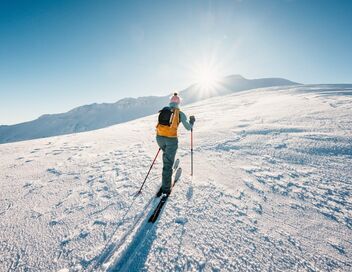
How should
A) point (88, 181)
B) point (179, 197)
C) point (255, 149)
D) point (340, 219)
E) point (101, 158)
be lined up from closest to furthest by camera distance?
point (340, 219) < point (179, 197) < point (88, 181) < point (255, 149) < point (101, 158)

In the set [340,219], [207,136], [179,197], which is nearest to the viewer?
[340,219]

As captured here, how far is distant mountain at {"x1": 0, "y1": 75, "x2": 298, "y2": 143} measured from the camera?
120950mm

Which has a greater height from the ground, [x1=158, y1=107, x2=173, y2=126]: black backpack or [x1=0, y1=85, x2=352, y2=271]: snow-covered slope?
[x1=158, y1=107, x2=173, y2=126]: black backpack

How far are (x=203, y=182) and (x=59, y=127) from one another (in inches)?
6025

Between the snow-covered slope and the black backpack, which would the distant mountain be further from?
the black backpack

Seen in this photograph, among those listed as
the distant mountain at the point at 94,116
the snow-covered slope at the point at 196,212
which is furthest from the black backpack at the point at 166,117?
the distant mountain at the point at 94,116

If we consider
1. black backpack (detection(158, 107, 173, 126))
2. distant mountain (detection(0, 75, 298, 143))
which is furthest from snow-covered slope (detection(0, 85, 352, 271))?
distant mountain (detection(0, 75, 298, 143))

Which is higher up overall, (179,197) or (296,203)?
(179,197)

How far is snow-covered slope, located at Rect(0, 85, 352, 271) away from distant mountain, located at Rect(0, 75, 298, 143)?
111088 mm

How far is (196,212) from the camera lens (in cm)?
387

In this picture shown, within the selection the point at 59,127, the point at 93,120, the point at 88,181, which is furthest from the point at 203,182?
the point at 59,127

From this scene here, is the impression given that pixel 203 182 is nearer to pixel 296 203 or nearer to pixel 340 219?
pixel 296 203

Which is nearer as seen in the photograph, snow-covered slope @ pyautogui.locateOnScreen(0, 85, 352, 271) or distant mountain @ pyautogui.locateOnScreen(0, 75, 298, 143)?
snow-covered slope @ pyautogui.locateOnScreen(0, 85, 352, 271)

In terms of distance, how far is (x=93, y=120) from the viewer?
134 metres
